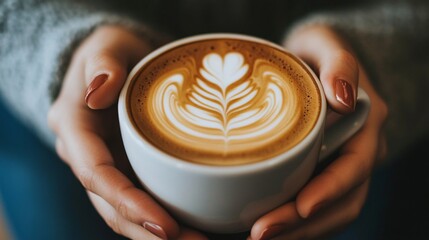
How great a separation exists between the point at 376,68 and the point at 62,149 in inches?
26.0

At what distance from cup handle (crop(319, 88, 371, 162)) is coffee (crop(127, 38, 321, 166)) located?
93 mm

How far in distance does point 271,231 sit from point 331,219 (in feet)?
0.56

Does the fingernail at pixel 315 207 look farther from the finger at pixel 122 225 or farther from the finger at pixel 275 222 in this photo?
the finger at pixel 122 225

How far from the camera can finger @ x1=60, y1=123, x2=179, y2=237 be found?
1.81 feet

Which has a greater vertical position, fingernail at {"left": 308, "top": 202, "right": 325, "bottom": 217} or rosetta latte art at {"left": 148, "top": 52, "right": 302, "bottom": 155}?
rosetta latte art at {"left": 148, "top": 52, "right": 302, "bottom": 155}

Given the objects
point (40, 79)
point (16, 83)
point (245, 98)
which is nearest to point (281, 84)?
point (245, 98)

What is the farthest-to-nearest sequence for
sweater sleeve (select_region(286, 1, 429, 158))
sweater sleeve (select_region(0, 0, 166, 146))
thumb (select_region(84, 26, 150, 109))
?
sweater sleeve (select_region(286, 1, 429, 158))
sweater sleeve (select_region(0, 0, 166, 146))
thumb (select_region(84, 26, 150, 109))

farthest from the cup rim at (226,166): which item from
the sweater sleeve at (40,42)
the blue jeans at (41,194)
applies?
the blue jeans at (41,194)

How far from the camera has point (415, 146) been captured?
114 centimetres

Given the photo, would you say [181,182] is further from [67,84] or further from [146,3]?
[146,3]

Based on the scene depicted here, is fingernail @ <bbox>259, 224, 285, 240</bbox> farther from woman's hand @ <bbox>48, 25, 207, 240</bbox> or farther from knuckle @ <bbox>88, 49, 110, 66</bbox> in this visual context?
knuckle @ <bbox>88, 49, 110, 66</bbox>

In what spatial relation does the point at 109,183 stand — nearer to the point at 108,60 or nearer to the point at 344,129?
the point at 108,60

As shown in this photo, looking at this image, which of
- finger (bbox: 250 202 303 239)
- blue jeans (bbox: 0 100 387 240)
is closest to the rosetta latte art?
finger (bbox: 250 202 303 239)

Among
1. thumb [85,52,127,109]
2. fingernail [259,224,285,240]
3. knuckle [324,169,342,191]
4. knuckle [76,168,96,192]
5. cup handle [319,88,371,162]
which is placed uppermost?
thumb [85,52,127,109]
